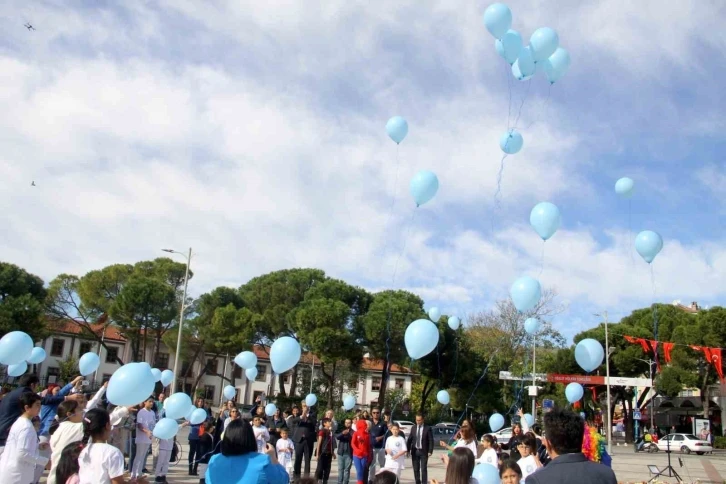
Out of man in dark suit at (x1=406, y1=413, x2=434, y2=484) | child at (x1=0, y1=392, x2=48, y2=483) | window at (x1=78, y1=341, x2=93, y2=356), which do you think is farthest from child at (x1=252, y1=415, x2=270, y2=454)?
window at (x1=78, y1=341, x2=93, y2=356)

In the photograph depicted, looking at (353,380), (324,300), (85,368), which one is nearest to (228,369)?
(353,380)

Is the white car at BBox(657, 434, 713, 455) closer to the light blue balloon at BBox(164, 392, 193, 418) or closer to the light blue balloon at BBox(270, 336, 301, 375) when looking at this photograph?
the light blue balloon at BBox(270, 336, 301, 375)

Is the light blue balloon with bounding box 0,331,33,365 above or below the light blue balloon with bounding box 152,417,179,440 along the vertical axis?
above

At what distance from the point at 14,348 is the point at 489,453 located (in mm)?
7986

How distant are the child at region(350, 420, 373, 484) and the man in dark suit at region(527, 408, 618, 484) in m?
7.87

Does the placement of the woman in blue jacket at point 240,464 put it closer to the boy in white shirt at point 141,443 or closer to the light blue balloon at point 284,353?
the light blue balloon at point 284,353

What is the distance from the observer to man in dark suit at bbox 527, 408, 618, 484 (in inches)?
108

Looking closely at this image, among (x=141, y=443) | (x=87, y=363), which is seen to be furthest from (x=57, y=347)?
(x=141, y=443)

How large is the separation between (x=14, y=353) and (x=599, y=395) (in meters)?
44.6

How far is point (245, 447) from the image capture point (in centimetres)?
342

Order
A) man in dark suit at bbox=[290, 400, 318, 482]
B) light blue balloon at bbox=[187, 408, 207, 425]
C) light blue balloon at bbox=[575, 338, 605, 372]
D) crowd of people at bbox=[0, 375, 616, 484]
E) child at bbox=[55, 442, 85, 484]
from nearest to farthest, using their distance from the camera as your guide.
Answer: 1. crowd of people at bbox=[0, 375, 616, 484]
2. child at bbox=[55, 442, 85, 484]
3. light blue balloon at bbox=[187, 408, 207, 425]
4. light blue balloon at bbox=[575, 338, 605, 372]
5. man in dark suit at bbox=[290, 400, 318, 482]

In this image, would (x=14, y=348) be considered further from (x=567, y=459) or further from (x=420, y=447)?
(x=567, y=459)

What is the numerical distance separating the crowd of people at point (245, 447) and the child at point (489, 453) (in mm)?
14

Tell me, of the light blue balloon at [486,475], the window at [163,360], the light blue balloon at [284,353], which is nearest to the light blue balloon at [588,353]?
the light blue balloon at [284,353]
